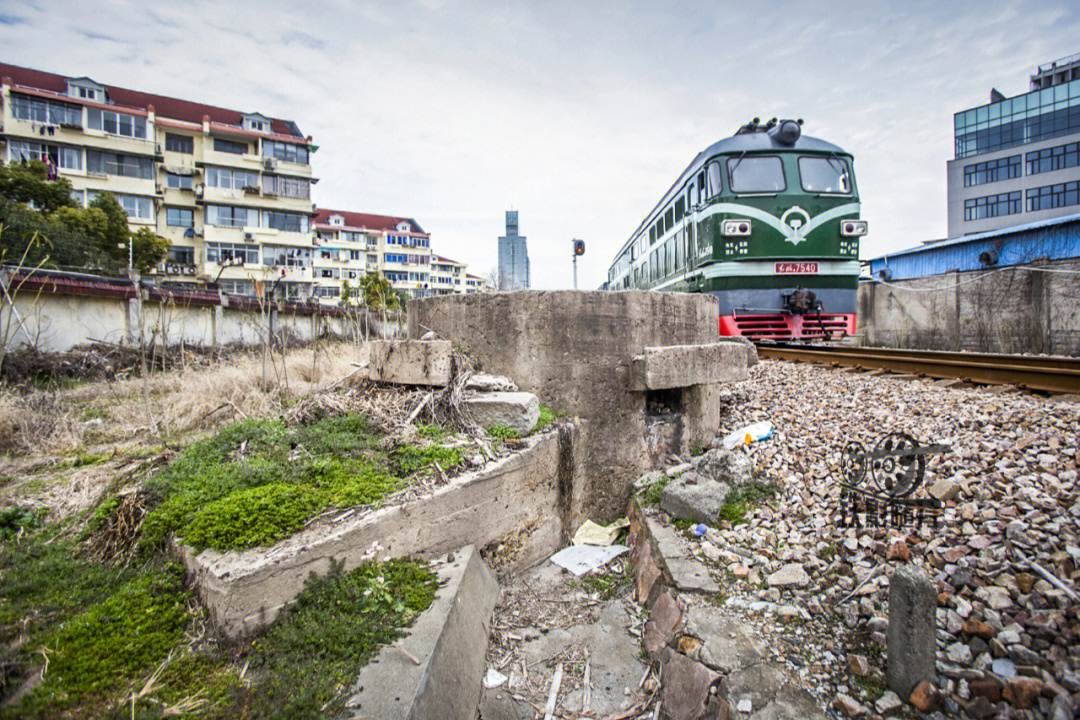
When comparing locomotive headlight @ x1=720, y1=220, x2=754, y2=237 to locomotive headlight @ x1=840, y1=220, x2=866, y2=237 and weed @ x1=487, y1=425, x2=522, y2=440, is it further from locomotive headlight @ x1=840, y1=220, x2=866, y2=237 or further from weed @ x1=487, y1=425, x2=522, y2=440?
weed @ x1=487, y1=425, x2=522, y2=440

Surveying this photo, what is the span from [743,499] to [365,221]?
6207cm

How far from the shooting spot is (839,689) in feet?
7.39

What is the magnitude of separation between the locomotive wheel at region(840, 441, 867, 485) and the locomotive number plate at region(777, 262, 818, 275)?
5.51 meters

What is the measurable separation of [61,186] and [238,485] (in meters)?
28.5

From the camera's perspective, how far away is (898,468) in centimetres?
346

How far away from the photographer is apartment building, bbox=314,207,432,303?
53.1m

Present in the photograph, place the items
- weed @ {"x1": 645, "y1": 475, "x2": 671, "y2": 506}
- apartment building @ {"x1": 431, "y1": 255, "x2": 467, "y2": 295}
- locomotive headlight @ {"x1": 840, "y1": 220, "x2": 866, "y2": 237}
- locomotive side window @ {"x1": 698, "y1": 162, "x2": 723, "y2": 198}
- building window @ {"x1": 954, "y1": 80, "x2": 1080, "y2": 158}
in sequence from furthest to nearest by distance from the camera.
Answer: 1. apartment building @ {"x1": 431, "y1": 255, "x2": 467, "y2": 295}
2. building window @ {"x1": 954, "y1": 80, "x2": 1080, "y2": 158}
3. locomotive side window @ {"x1": 698, "y1": 162, "x2": 723, "y2": 198}
4. locomotive headlight @ {"x1": 840, "y1": 220, "x2": 866, "y2": 237}
5. weed @ {"x1": 645, "y1": 475, "x2": 671, "y2": 506}

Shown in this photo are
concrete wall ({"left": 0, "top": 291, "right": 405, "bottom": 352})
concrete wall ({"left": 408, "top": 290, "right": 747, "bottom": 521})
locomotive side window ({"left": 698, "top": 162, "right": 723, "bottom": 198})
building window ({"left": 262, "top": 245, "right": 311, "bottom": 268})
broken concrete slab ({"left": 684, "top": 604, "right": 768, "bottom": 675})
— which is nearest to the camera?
broken concrete slab ({"left": 684, "top": 604, "right": 768, "bottom": 675})

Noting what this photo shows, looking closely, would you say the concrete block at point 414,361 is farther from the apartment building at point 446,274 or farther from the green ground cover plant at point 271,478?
the apartment building at point 446,274

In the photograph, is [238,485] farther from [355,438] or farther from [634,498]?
[634,498]

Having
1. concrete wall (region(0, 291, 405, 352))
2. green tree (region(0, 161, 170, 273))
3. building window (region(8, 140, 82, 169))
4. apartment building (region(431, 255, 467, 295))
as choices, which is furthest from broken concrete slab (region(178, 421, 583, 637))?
apartment building (region(431, 255, 467, 295))

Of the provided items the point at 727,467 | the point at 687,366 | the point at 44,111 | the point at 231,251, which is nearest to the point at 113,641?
the point at 727,467

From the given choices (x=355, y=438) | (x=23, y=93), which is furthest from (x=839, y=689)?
(x=23, y=93)

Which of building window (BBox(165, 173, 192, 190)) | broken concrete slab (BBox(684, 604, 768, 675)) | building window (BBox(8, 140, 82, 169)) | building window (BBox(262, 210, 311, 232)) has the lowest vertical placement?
broken concrete slab (BBox(684, 604, 768, 675))
